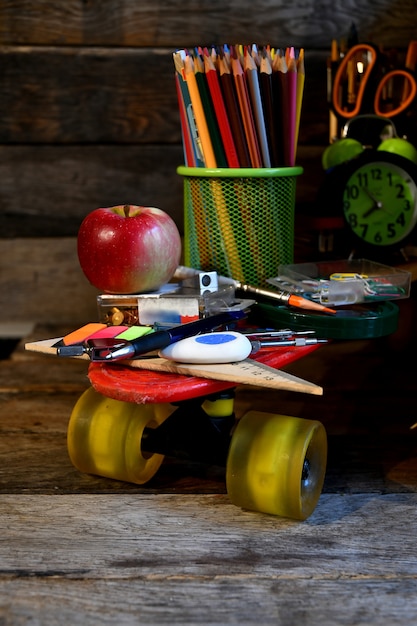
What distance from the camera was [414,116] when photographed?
1.33 metres

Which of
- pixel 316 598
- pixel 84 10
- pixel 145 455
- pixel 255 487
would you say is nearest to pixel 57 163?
pixel 84 10

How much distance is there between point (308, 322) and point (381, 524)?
0.25m

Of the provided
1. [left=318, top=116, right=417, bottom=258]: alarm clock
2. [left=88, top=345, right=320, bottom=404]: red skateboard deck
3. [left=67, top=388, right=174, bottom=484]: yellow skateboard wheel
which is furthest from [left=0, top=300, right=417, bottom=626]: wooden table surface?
[left=318, top=116, right=417, bottom=258]: alarm clock

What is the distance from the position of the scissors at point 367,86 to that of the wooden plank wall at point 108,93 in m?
0.16

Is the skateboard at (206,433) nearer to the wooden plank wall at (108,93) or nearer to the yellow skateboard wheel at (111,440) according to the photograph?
the yellow skateboard wheel at (111,440)

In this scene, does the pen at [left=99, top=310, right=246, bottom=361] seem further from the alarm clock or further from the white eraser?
the alarm clock

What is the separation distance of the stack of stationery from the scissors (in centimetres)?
26

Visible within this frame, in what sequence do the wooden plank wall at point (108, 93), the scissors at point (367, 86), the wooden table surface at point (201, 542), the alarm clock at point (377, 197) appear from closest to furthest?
1. the wooden table surface at point (201, 542)
2. the alarm clock at point (377, 197)
3. the scissors at point (367, 86)
4. the wooden plank wall at point (108, 93)

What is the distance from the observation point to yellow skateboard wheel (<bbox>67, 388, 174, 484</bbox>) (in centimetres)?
95

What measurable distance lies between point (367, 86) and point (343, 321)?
0.53 meters

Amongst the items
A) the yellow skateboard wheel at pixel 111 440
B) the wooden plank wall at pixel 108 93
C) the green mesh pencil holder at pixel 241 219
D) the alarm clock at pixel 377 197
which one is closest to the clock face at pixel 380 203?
the alarm clock at pixel 377 197

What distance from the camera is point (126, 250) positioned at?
98 cm

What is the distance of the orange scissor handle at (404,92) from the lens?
1291 millimetres

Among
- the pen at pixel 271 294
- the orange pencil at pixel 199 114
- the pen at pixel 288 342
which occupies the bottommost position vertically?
the pen at pixel 288 342
